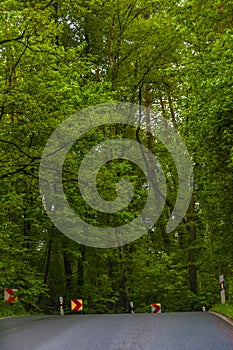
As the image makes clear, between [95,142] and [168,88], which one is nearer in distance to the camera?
[95,142]

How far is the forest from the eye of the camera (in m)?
15.2

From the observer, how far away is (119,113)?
28.6 metres

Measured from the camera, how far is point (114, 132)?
98.4 ft

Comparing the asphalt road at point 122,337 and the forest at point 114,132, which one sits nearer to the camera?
the asphalt road at point 122,337

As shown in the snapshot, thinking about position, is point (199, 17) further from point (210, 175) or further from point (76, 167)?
point (76, 167)

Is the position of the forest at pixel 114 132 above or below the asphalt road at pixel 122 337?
above

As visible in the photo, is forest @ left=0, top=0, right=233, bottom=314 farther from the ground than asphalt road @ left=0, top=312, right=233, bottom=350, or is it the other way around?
forest @ left=0, top=0, right=233, bottom=314

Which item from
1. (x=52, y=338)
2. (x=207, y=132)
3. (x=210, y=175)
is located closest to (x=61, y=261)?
(x=210, y=175)

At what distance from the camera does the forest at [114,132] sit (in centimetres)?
1518

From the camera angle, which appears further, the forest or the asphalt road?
the forest

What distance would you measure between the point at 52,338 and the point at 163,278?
20.2 m

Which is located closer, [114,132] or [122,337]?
[122,337]

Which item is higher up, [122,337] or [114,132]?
[114,132]

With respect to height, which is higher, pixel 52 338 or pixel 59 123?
pixel 59 123
